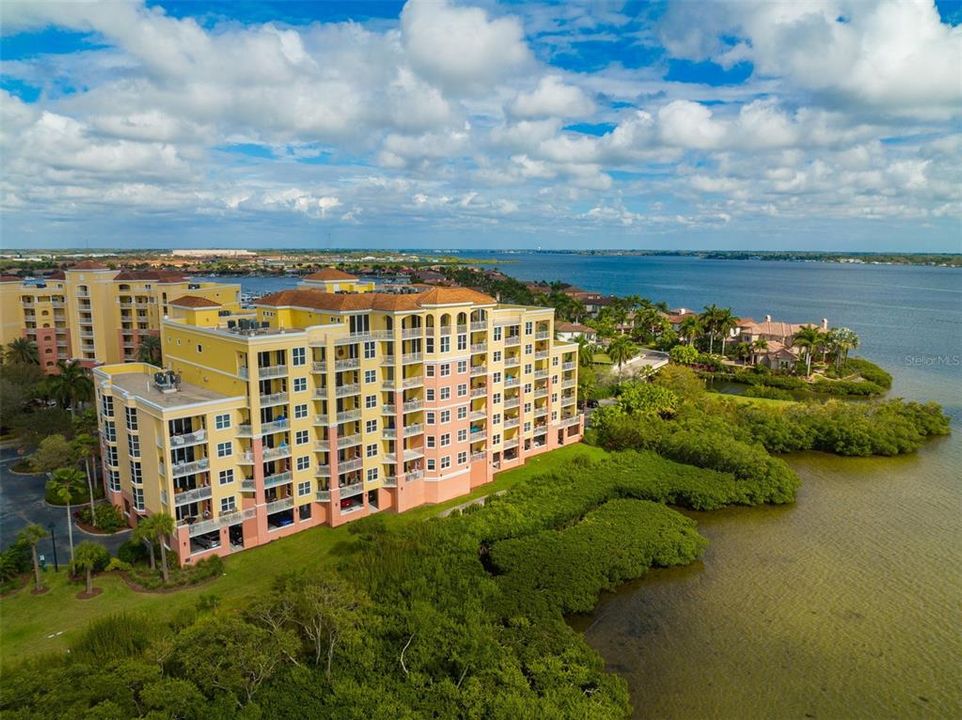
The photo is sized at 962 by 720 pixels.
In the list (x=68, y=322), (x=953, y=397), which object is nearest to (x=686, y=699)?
(x=953, y=397)

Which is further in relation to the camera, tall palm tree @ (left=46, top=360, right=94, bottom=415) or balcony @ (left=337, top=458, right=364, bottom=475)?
tall palm tree @ (left=46, top=360, right=94, bottom=415)

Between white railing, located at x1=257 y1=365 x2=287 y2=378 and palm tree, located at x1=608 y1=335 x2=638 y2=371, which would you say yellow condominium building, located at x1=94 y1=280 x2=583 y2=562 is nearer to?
white railing, located at x1=257 y1=365 x2=287 y2=378

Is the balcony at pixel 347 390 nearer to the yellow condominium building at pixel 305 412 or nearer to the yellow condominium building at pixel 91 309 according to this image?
the yellow condominium building at pixel 305 412

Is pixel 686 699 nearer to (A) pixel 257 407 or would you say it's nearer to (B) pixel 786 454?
(A) pixel 257 407

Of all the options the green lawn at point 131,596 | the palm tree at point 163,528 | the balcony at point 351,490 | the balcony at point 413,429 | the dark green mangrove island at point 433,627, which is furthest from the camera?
the balcony at point 413,429

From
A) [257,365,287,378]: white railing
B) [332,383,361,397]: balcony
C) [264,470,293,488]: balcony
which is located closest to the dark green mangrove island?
[264,470,293,488]: balcony

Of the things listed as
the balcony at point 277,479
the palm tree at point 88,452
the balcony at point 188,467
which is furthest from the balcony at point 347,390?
the palm tree at point 88,452
